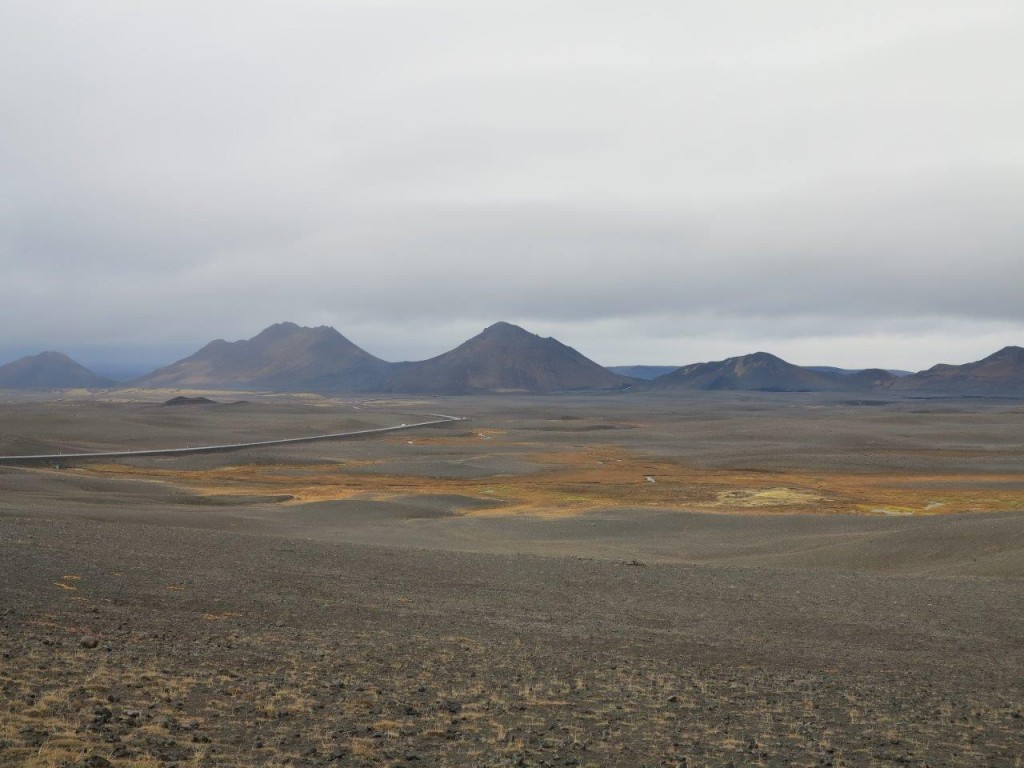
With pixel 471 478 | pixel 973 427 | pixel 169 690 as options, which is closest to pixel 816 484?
pixel 471 478

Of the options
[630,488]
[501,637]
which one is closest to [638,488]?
[630,488]

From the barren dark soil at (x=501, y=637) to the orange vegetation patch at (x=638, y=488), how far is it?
18.6 ft

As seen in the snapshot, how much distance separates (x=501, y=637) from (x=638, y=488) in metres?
35.1

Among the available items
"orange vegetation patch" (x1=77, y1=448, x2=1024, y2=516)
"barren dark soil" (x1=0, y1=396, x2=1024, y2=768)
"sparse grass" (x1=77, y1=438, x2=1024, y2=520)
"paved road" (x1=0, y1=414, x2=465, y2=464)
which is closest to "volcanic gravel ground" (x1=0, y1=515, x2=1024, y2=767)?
"barren dark soil" (x1=0, y1=396, x2=1024, y2=768)

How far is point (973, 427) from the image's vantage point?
103 m

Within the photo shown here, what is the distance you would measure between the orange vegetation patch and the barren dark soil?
223 inches

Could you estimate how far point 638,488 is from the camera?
49.2m

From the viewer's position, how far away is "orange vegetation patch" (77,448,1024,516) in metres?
41.1

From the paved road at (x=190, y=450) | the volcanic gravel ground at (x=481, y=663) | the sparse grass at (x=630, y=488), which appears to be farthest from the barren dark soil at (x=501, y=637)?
the paved road at (x=190, y=450)

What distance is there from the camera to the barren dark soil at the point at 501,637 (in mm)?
9531

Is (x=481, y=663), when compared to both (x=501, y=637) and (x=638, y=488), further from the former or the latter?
(x=638, y=488)

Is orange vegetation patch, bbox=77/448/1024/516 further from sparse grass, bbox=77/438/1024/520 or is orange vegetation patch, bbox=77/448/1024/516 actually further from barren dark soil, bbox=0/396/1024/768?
barren dark soil, bbox=0/396/1024/768

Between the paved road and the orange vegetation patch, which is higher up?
the paved road

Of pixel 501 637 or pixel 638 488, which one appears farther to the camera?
pixel 638 488
